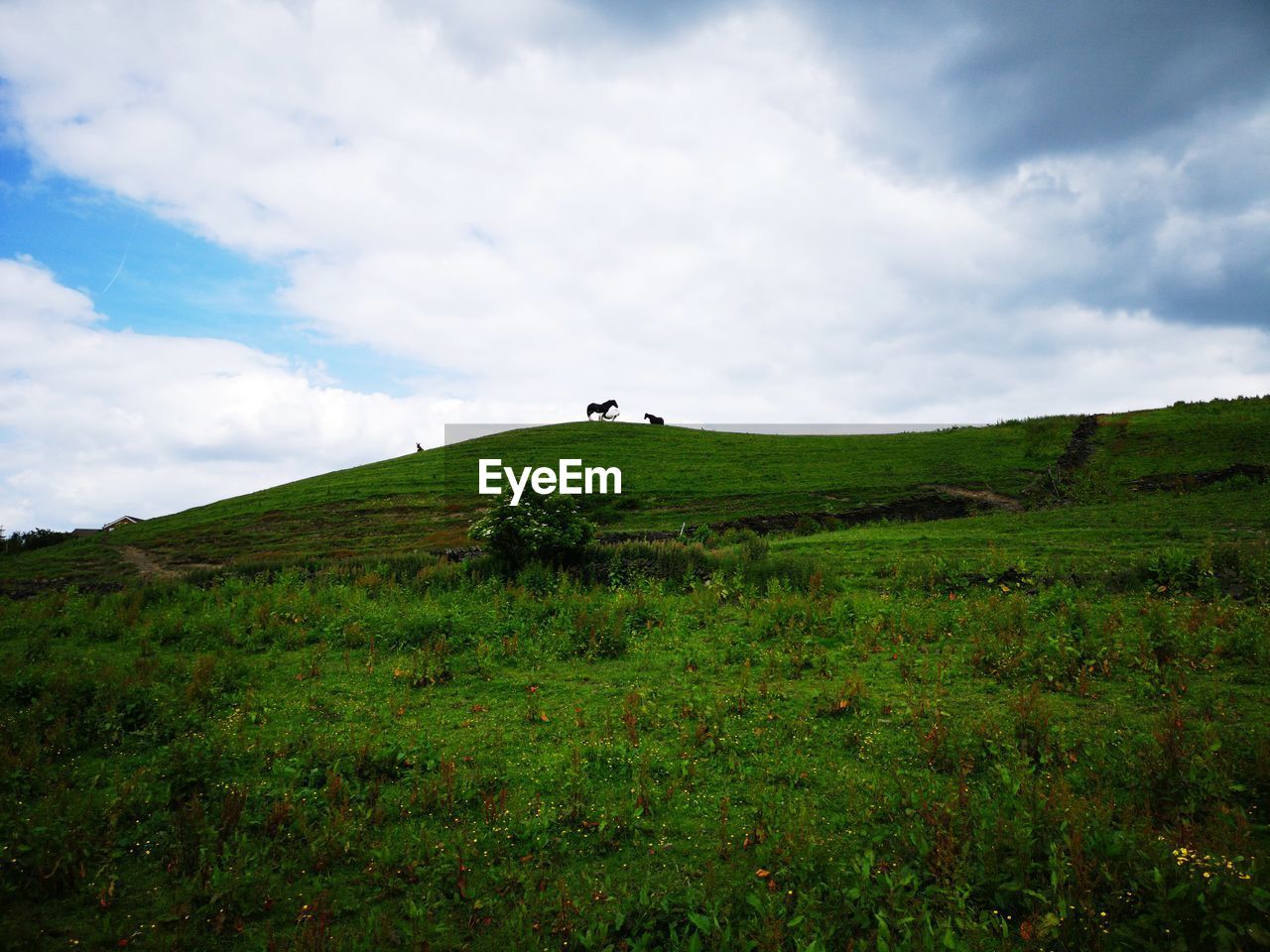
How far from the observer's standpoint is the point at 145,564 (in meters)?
34.2

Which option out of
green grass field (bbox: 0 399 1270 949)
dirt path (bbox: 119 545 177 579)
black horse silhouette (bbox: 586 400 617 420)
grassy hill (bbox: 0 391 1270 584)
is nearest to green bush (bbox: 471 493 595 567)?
green grass field (bbox: 0 399 1270 949)

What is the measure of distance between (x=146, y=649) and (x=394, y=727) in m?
8.04

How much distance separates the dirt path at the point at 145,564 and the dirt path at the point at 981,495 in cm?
3851

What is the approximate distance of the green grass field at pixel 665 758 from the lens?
5555mm

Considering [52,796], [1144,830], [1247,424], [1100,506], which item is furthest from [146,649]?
[1247,424]

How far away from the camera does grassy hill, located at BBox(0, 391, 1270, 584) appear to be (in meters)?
34.3

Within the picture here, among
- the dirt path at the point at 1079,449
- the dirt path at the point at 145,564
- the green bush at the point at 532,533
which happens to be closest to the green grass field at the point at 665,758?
the green bush at the point at 532,533

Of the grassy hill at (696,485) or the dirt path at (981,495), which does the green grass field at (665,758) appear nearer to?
the dirt path at (981,495)

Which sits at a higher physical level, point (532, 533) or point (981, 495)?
point (981, 495)

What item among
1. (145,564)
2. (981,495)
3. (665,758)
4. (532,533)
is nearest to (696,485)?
(981,495)

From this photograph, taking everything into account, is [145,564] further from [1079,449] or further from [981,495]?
[1079,449]

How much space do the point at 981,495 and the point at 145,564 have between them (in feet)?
144

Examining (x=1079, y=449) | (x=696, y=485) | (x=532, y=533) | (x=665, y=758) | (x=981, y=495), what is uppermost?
(x=1079, y=449)

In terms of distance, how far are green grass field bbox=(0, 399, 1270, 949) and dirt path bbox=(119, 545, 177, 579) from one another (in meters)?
12.3
